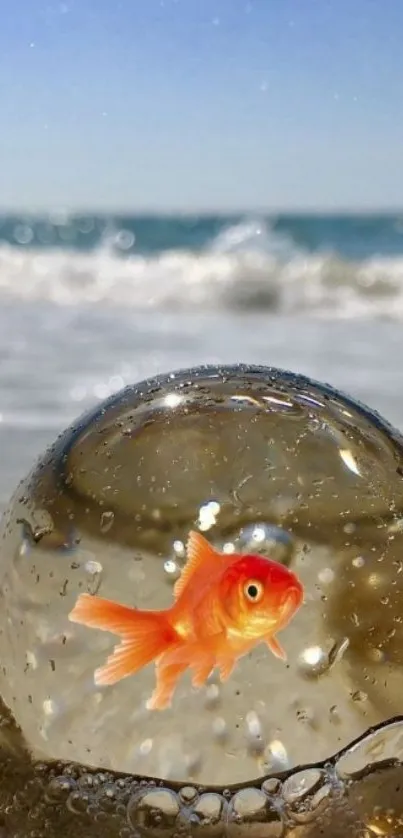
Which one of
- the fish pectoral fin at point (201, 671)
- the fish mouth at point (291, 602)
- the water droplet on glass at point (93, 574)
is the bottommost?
the fish pectoral fin at point (201, 671)

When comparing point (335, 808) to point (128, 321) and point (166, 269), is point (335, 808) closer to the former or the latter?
point (128, 321)

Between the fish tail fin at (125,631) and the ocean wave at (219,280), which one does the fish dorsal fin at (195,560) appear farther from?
the ocean wave at (219,280)

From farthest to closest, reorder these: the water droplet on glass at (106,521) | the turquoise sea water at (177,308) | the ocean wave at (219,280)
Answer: the ocean wave at (219,280) → the turquoise sea water at (177,308) → the water droplet on glass at (106,521)

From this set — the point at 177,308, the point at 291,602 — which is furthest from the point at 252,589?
the point at 177,308

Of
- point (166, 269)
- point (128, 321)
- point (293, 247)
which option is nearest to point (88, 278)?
point (166, 269)

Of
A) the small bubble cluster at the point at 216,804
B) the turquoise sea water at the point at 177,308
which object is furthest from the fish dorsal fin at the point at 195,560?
the turquoise sea water at the point at 177,308
